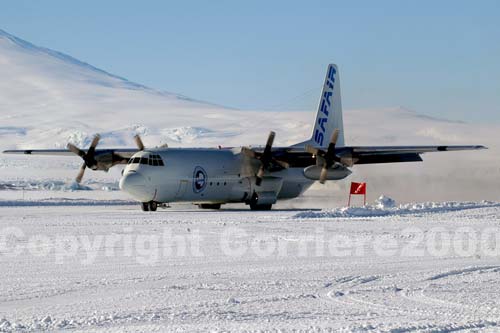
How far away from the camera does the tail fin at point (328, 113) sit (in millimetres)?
43281

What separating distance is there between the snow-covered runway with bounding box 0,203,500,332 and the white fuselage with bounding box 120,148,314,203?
838 cm

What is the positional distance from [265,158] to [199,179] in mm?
3509

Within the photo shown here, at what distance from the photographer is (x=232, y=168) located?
37.8 meters

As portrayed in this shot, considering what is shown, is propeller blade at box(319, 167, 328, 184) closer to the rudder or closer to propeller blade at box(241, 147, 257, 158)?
propeller blade at box(241, 147, 257, 158)

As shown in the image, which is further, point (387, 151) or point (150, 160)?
point (387, 151)

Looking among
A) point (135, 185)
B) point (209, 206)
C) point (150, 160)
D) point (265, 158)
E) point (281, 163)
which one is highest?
point (265, 158)

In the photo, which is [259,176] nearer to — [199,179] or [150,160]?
[199,179]

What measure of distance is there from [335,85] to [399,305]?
33.6 m

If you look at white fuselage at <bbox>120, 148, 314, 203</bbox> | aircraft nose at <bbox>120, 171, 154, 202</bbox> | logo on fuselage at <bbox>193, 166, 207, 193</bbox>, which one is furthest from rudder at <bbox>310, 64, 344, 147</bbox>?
aircraft nose at <bbox>120, 171, 154, 202</bbox>

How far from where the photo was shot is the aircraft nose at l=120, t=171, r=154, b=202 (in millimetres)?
33969

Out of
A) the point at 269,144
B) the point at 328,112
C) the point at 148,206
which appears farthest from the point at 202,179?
the point at 328,112

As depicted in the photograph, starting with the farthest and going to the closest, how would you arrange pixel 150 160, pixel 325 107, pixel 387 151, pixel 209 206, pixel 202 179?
pixel 325 107 < pixel 209 206 < pixel 387 151 < pixel 202 179 < pixel 150 160

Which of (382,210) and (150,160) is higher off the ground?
(150,160)

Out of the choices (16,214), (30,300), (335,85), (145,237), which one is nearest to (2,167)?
(335,85)
